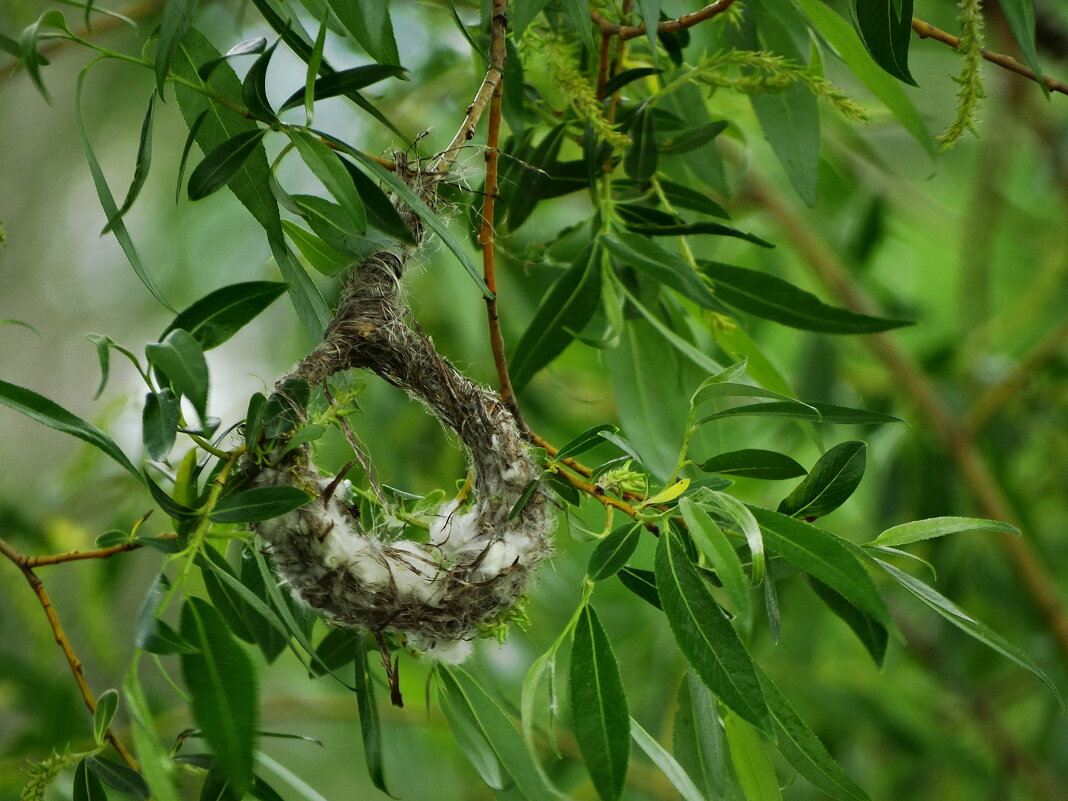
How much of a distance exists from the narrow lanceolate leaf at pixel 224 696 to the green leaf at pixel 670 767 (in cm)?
25

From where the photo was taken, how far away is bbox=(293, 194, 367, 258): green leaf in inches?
26.3

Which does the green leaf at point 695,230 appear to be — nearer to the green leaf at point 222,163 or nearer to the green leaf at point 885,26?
the green leaf at point 885,26

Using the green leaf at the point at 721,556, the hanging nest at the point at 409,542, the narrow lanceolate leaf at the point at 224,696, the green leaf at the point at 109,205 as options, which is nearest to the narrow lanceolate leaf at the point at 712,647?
the green leaf at the point at 721,556

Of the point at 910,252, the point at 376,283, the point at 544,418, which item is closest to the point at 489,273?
the point at 376,283

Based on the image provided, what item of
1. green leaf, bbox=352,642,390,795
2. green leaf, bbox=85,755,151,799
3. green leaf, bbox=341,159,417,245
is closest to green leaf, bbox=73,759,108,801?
green leaf, bbox=85,755,151,799

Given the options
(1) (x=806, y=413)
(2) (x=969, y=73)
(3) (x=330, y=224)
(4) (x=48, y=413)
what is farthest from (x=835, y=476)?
(4) (x=48, y=413)

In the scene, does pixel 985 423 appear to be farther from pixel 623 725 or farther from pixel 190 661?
pixel 190 661

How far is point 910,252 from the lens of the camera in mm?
3105

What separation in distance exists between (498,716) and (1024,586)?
1.26m

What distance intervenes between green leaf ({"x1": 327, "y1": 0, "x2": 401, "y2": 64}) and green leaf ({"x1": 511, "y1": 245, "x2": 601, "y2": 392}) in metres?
0.20

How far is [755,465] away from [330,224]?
1.05ft

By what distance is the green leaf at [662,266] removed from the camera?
2.32ft

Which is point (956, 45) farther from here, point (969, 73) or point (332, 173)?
point (332, 173)

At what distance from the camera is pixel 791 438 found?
5.96 ft
